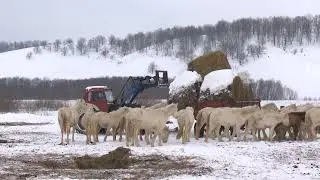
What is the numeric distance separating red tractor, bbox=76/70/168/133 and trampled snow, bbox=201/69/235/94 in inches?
185

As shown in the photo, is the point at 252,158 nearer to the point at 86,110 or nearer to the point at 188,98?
the point at 86,110

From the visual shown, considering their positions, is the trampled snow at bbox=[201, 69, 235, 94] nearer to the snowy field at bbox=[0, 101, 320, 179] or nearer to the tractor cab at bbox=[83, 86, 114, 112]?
the snowy field at bbox=[0, 101, 320, 179]

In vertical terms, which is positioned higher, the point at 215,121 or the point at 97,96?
the point at 97,96

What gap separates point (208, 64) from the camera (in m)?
31.6

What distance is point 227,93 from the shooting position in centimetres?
2944

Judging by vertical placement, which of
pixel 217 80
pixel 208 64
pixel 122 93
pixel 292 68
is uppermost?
pixel 292 68

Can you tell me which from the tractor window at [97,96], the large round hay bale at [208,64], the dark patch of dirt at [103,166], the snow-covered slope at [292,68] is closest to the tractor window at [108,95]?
the tractor window at [97,96]

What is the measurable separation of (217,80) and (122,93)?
7.39m

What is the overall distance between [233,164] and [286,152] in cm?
320

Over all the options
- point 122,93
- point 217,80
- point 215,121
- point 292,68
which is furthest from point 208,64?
point 292,68

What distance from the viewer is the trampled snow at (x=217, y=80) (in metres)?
29.4

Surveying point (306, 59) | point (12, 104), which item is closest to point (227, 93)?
point (12, 104)

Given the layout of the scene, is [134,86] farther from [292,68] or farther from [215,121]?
[292,68]

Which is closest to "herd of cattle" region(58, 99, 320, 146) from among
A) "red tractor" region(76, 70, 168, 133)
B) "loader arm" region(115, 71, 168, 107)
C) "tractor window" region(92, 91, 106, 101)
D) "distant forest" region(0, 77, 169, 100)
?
"red tractor" region(76, 70, 168, 133)
